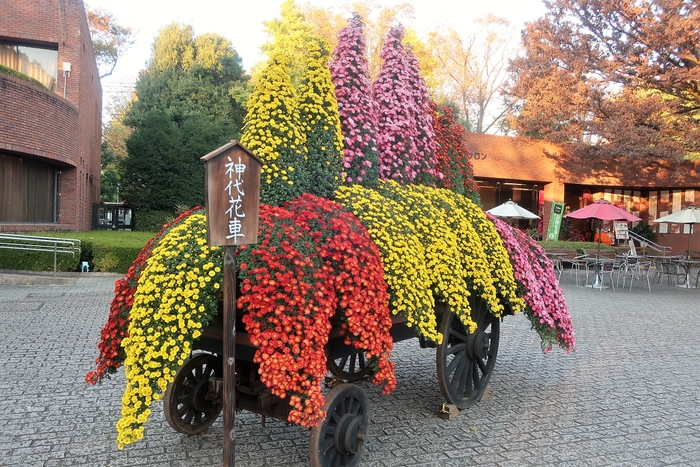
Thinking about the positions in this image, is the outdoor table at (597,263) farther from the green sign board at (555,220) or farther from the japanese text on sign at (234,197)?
the japanese text on sign at (234,197)

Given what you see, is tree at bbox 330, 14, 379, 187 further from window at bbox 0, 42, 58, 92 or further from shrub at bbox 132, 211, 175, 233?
shrub at bbox 132, 211, 175, 233

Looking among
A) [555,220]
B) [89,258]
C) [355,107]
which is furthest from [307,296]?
[555,220]

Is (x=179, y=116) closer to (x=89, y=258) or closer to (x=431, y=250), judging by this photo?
(x=89, y=258)

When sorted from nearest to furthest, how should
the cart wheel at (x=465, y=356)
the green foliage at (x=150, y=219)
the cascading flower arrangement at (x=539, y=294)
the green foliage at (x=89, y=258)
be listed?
the cart wheel at (x=465, y=356), the cascading flower arrangement at (x=539, y=294), the green foliage at (x=89, y=258), the green foliage at (x=150, y=219)

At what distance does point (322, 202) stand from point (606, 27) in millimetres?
18146

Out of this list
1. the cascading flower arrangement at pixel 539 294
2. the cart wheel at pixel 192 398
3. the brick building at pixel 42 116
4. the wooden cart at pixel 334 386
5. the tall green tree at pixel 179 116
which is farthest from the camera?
Result: the tall green tree at pixel 179 116

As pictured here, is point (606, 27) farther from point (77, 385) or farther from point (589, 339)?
point (77, 385)

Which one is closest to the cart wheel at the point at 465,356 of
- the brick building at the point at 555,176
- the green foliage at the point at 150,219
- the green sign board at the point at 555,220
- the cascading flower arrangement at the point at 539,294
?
the cascading flower arrangement at the point at 539,294

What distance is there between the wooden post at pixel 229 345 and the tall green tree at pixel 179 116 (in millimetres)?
21808

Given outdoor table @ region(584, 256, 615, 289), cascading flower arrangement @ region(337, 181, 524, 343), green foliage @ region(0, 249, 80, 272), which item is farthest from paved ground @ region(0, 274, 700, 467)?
outdoor table @ region(584, 256, 615, 289)

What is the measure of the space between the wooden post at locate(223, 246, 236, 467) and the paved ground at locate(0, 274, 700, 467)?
91 centimetres

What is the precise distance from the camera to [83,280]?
509 inches

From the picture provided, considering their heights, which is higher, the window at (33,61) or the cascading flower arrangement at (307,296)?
the window at (33,61)

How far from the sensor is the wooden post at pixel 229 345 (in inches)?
109
